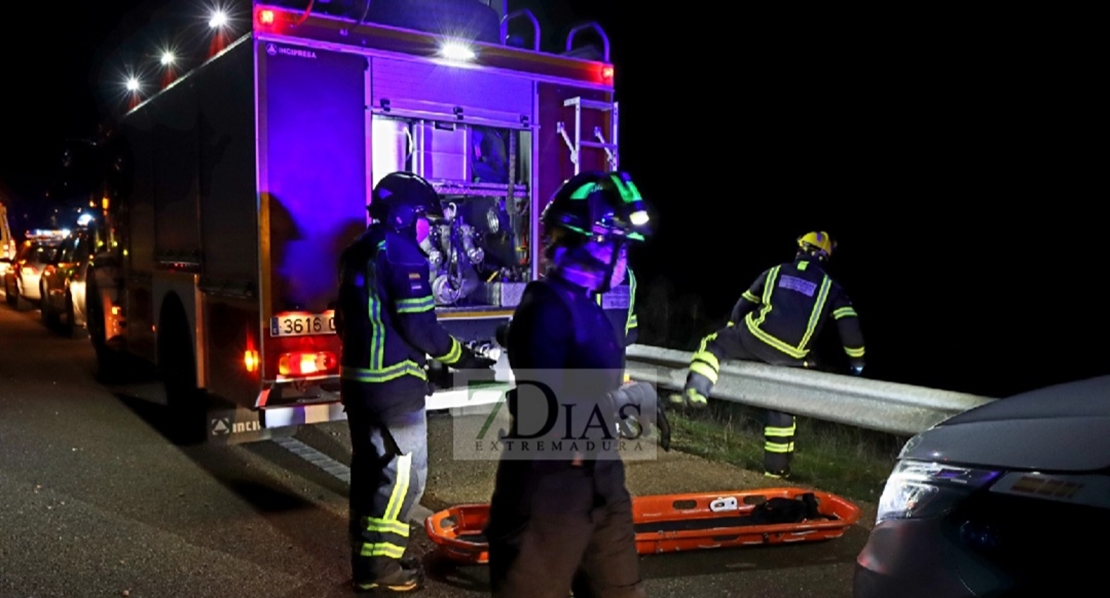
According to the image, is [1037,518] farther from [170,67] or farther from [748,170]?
[748,170]

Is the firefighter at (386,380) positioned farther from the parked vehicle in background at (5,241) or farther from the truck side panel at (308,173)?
the parked vehicle in background at (5,241)

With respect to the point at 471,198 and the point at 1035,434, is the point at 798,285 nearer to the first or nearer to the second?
the point at 471,198

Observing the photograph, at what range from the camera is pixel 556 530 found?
2617mm

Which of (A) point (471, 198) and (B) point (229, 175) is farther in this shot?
(A) point (471, 198)

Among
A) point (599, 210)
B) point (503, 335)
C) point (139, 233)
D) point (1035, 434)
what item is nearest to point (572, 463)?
point (503, 335)

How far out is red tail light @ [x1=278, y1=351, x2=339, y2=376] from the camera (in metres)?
5.74

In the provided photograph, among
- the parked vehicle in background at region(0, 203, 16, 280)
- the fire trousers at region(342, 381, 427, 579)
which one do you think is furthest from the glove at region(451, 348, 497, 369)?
the parked vehicle in background at region(0, 203, 16, 280)

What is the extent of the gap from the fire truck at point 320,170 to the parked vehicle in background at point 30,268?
1011cm

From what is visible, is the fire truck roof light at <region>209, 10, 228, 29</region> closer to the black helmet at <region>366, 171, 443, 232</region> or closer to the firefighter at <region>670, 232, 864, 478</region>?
the black helmet at <region>366, 171, 443, 232</region>

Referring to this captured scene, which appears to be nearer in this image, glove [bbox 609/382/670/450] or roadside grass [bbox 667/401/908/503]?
glove [bbox 609/382/670/450]

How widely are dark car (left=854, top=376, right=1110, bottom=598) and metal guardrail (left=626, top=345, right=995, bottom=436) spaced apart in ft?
7.37

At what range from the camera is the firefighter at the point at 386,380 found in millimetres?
4148

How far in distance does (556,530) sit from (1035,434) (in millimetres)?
1297

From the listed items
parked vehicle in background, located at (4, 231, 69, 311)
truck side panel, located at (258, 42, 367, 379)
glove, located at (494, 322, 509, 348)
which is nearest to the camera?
glove, located at (494, 322, 509, 348)
